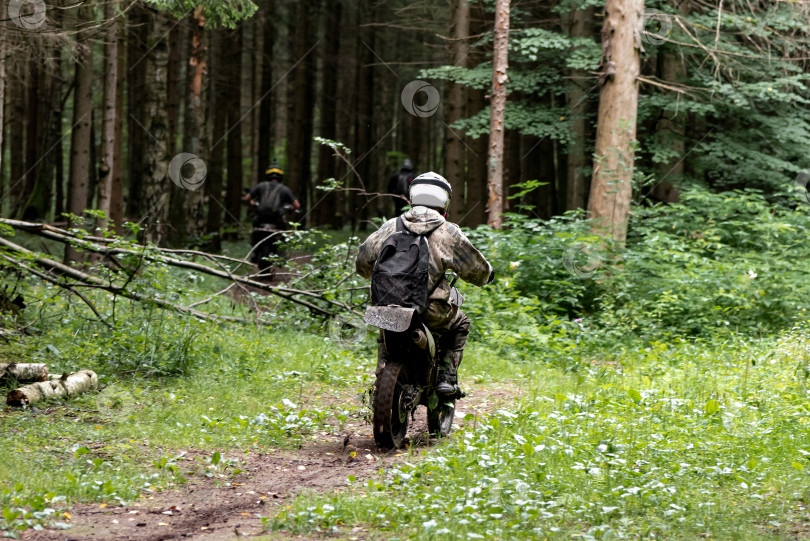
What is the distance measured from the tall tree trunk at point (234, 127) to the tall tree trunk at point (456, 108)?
726 centimetres

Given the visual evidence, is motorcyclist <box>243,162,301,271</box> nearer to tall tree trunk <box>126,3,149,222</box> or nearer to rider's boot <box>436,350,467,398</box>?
tall tree trunk <box>126,3,149,222</box>

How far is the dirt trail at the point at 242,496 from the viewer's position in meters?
4.26

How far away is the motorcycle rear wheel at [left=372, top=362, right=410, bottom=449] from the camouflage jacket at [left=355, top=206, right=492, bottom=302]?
0.65 metres

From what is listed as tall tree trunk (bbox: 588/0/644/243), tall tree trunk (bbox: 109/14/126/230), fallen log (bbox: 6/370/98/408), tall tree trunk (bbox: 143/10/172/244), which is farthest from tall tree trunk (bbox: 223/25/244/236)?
fallen log (bbox: 6/370/98/408)

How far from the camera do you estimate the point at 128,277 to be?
29.8 ft

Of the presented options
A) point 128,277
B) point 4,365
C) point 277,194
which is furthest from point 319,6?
point 4,365

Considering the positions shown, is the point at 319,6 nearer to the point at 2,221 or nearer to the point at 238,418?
the point at 2,221

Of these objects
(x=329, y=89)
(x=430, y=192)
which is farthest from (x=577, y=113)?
(x=329, y=89)

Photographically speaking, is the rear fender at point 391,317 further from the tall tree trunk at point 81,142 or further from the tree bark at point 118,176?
the tree bark at point 118,176

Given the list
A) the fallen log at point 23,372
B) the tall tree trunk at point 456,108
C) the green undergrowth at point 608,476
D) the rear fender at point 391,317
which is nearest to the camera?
the green undergrowth at point 608,476

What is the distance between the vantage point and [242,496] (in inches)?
198

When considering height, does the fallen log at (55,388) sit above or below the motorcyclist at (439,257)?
below

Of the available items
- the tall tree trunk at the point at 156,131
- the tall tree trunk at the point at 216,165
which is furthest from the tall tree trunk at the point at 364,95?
the tall tree trunk at the point at 156,131

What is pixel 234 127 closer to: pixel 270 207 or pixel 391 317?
pixel 270 207
